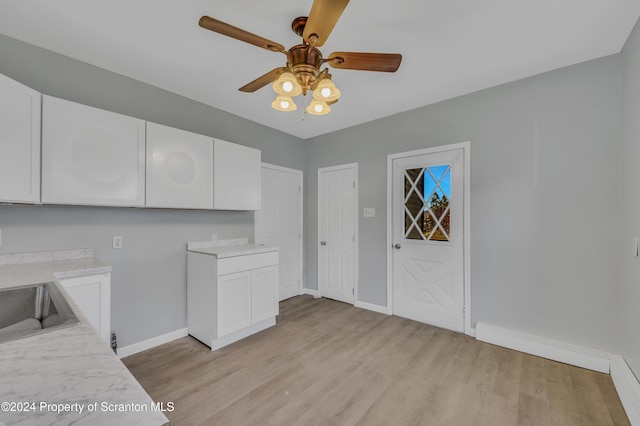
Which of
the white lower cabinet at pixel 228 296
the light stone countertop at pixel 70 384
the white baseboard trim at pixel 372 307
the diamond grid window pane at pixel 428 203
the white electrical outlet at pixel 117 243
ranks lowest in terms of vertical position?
the white baseboard trim at pixel 372 307

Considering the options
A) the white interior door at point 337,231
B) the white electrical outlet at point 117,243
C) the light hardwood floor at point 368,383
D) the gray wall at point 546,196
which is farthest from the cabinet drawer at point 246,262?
the gray wall at point 546,196

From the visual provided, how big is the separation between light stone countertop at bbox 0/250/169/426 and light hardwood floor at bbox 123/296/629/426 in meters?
1.30

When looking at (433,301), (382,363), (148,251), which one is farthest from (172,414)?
(433,301)

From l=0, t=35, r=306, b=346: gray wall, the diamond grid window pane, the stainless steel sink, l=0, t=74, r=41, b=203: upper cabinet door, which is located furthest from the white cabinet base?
the diamond grid window pane

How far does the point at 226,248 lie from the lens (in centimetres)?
302

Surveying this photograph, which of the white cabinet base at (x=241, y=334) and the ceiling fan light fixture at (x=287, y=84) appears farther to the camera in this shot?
the white cabinet base at (x=241, y=334)

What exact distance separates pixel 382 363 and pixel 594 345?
5.83ft

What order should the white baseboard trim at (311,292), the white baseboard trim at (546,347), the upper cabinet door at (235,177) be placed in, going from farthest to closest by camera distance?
the white baseboard trim at (311,292), the upper cabinet door at (235,177), the white baseboard trim at (546,347)

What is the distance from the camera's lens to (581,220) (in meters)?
2.31

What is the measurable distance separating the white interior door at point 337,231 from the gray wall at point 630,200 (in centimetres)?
254

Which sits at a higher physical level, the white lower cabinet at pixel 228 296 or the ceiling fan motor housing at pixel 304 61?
the ceiling fan motor housing at pixel 304 61

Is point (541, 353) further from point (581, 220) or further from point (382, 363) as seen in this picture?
point (382, 363)

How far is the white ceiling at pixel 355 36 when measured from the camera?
1708mm

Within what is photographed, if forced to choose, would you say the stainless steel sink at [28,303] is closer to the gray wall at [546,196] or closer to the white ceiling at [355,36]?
the white ceiling at [355,36]
